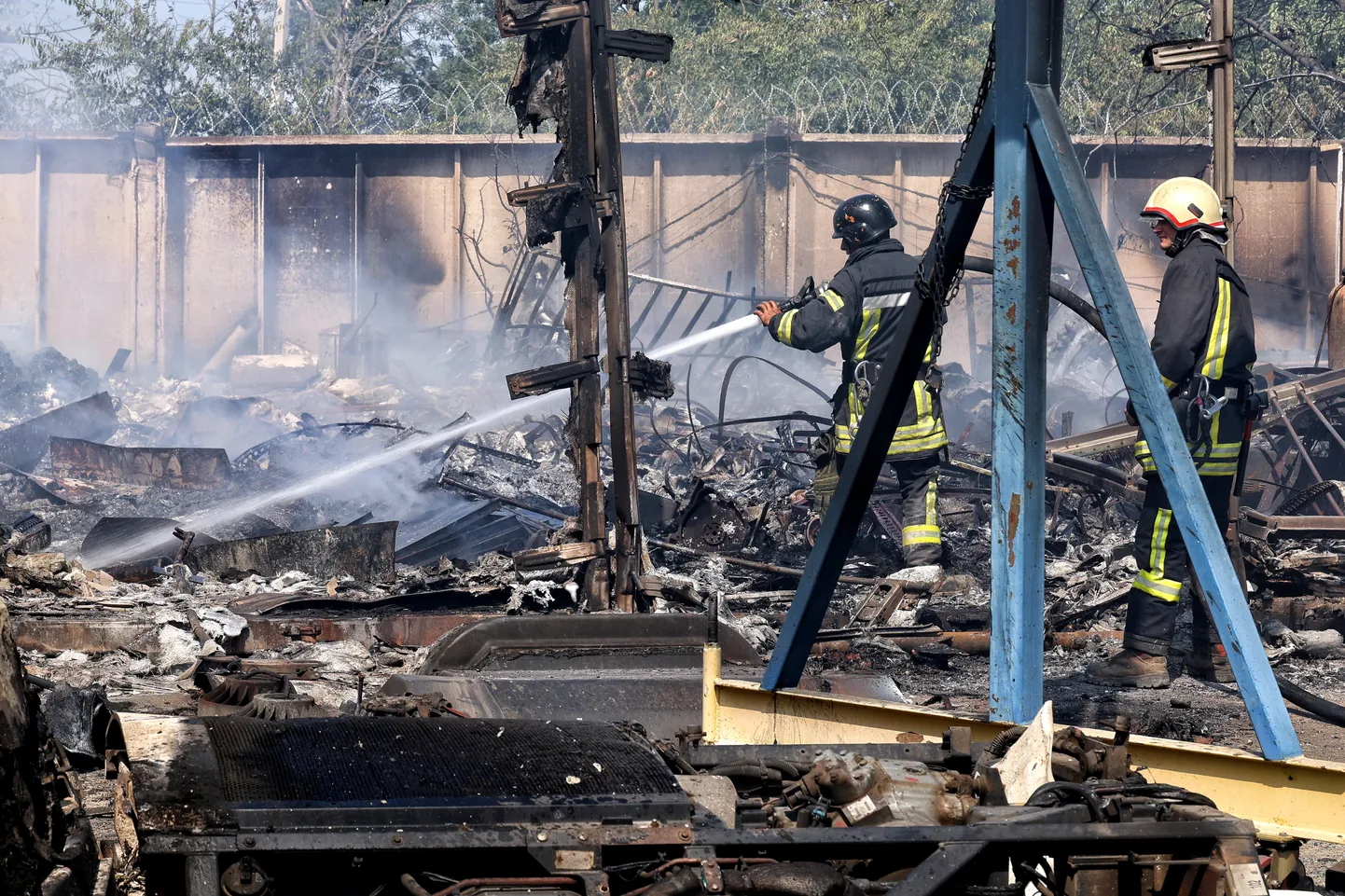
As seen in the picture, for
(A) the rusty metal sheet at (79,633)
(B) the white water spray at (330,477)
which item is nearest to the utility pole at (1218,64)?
(B) the white water spray at (330,477)

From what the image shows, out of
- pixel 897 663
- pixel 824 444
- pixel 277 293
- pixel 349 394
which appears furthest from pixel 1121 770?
pixel 277 293

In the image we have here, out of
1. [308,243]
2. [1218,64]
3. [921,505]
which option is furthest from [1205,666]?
[308,243]

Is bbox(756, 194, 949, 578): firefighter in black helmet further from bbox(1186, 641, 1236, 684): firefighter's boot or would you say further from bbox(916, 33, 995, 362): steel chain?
bbox(916, 33, 995, 362): steel chain

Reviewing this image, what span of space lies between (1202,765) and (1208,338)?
3029mm

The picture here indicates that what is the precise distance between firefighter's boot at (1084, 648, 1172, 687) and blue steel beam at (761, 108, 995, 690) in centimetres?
223

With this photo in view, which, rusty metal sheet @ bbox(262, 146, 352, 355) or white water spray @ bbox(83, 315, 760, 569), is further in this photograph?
rusty metal sheet @ bbox(262, 146, 352, 355)

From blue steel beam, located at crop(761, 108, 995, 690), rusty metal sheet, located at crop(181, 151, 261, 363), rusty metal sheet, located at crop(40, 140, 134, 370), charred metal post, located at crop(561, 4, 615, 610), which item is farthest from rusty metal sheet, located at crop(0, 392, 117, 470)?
blue steel beam, located at crop(761, 108, 995, 690)

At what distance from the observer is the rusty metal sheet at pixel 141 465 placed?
10.3 m

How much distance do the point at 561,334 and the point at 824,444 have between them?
8.06m

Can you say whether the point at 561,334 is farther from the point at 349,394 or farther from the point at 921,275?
the point at 921,275

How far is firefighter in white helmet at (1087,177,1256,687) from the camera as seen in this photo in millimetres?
5395

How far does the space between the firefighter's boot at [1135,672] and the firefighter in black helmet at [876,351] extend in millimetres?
1551

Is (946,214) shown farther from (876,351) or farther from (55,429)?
(55,429)

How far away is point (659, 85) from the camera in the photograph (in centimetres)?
1958
